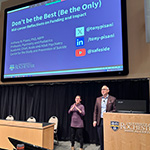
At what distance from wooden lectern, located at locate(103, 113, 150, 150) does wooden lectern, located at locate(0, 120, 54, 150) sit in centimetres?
79

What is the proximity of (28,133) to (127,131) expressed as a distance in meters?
1.22

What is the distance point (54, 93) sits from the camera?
3949 mm

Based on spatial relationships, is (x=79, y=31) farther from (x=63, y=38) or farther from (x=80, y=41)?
(x=63, y=38)

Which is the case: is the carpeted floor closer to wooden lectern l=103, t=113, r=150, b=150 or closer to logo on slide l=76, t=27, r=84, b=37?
wooden lectern l=103, t=113, r=150, b=150

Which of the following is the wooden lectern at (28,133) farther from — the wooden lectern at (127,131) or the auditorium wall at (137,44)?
the auditorium wall at (137,44)

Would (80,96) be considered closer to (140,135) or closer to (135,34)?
(135,34)

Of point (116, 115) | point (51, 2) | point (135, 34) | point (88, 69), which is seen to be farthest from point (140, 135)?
point (51, 2)

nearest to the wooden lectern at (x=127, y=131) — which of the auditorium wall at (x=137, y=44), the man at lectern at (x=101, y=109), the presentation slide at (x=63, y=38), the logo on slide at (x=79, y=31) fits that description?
the presentation slide at (x=63, y=38)

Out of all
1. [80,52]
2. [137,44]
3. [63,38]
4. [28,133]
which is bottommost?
[28,133]

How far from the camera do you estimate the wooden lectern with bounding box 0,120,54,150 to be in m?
1.98

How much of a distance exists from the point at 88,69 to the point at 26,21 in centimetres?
145

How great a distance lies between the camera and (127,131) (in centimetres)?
157

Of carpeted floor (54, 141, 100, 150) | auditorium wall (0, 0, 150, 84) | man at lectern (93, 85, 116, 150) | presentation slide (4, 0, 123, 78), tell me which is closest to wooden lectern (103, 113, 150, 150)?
presentation slide (4, 0, 123, 78)

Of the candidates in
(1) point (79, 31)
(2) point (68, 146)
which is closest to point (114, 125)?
(1) point (79, 31)
